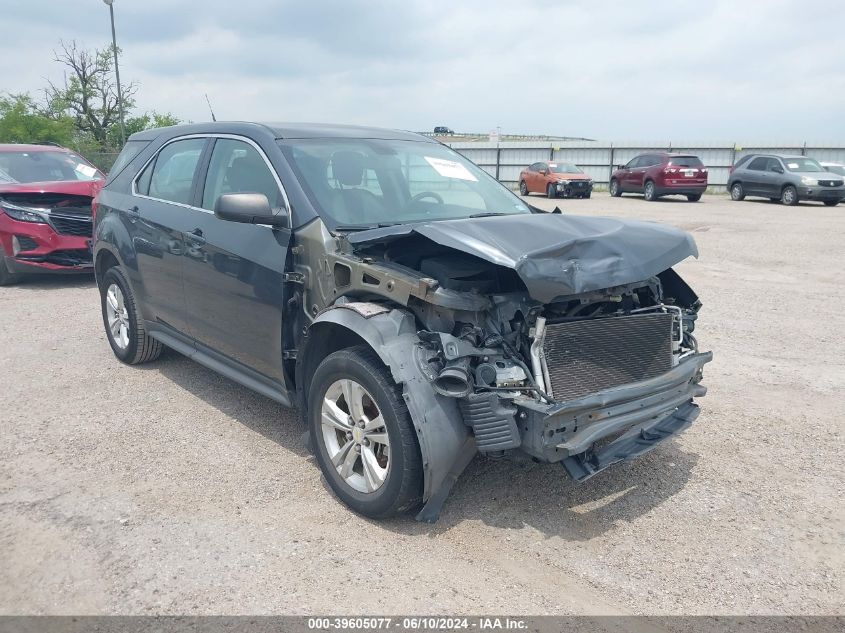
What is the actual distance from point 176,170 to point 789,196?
2215 centimetres

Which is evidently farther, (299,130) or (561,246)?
(299,130)

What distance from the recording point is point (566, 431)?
315 cm

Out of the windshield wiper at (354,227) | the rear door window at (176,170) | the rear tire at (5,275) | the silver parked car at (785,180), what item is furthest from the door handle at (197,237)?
the silver parked car at (785,180)

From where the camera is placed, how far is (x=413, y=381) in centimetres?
319

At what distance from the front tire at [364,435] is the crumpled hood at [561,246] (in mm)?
684

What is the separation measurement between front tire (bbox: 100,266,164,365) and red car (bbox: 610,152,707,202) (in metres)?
21.7

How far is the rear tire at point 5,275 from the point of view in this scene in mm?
9550

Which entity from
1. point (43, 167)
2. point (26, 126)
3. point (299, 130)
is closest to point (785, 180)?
point (43, 167)

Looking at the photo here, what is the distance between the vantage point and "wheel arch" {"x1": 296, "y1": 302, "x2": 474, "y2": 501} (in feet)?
10.4

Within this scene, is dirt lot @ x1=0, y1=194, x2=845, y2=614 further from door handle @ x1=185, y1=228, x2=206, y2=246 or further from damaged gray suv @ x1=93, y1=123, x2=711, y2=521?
door handle @ x1=185, y1=228, x2=206, y2=246

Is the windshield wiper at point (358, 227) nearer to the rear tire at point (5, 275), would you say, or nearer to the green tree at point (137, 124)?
the rear tire at point (5, 275)

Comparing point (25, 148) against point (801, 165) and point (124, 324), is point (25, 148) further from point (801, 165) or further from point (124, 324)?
point (801, 165)

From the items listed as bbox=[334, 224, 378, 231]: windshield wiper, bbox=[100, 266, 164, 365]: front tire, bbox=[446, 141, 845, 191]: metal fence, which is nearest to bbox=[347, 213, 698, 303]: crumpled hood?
bbox=[334, 224, 378, 231]: windshield wiper

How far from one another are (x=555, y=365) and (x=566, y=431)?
34 centimetres
